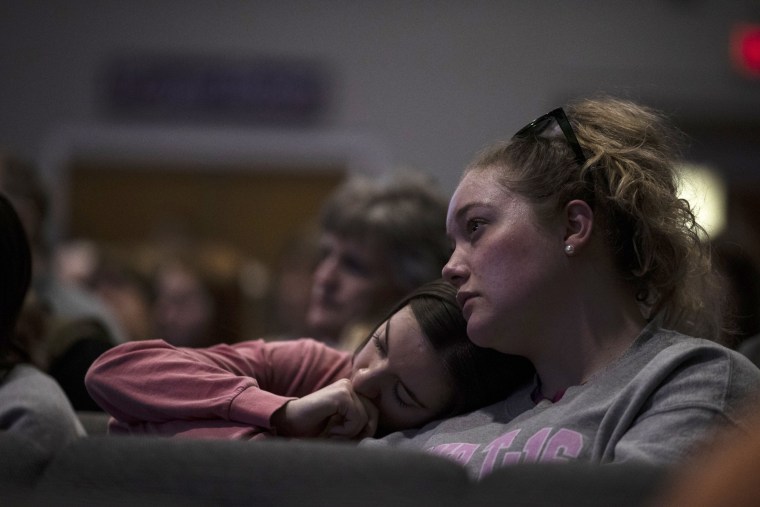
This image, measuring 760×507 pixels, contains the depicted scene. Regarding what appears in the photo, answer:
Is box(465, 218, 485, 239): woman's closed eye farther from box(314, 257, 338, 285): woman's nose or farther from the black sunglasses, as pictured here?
box(314, 257, 338, 285): woman's nose

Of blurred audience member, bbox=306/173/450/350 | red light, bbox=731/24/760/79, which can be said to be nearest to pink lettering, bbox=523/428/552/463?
blurred audience member, bbox=306/173/450/350

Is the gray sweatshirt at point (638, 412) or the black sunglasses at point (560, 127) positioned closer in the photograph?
the gray sweatshirt at point (638, 412)

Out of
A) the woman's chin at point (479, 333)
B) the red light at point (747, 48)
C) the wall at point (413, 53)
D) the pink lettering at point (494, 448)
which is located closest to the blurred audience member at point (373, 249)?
the woman's chin at point (479, 333)

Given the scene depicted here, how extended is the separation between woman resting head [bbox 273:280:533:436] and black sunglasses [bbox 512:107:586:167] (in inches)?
11.0

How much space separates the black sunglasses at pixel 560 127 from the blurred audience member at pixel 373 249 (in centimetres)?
96

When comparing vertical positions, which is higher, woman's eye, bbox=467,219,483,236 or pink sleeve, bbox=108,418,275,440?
woman's eye, bbox=467,219,483,236

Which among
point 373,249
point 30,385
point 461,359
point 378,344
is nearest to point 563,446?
point 461,359

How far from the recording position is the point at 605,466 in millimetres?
1041

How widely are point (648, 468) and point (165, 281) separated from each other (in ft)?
11.8

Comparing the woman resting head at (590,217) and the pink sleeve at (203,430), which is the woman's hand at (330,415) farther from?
the woman resting head at (590,217)

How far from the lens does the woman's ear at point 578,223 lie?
150 cm

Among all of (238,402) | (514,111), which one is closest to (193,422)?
(238,402)

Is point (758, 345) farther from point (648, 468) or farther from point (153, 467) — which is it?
point (153, 467)

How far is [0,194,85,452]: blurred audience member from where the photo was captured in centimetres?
164
